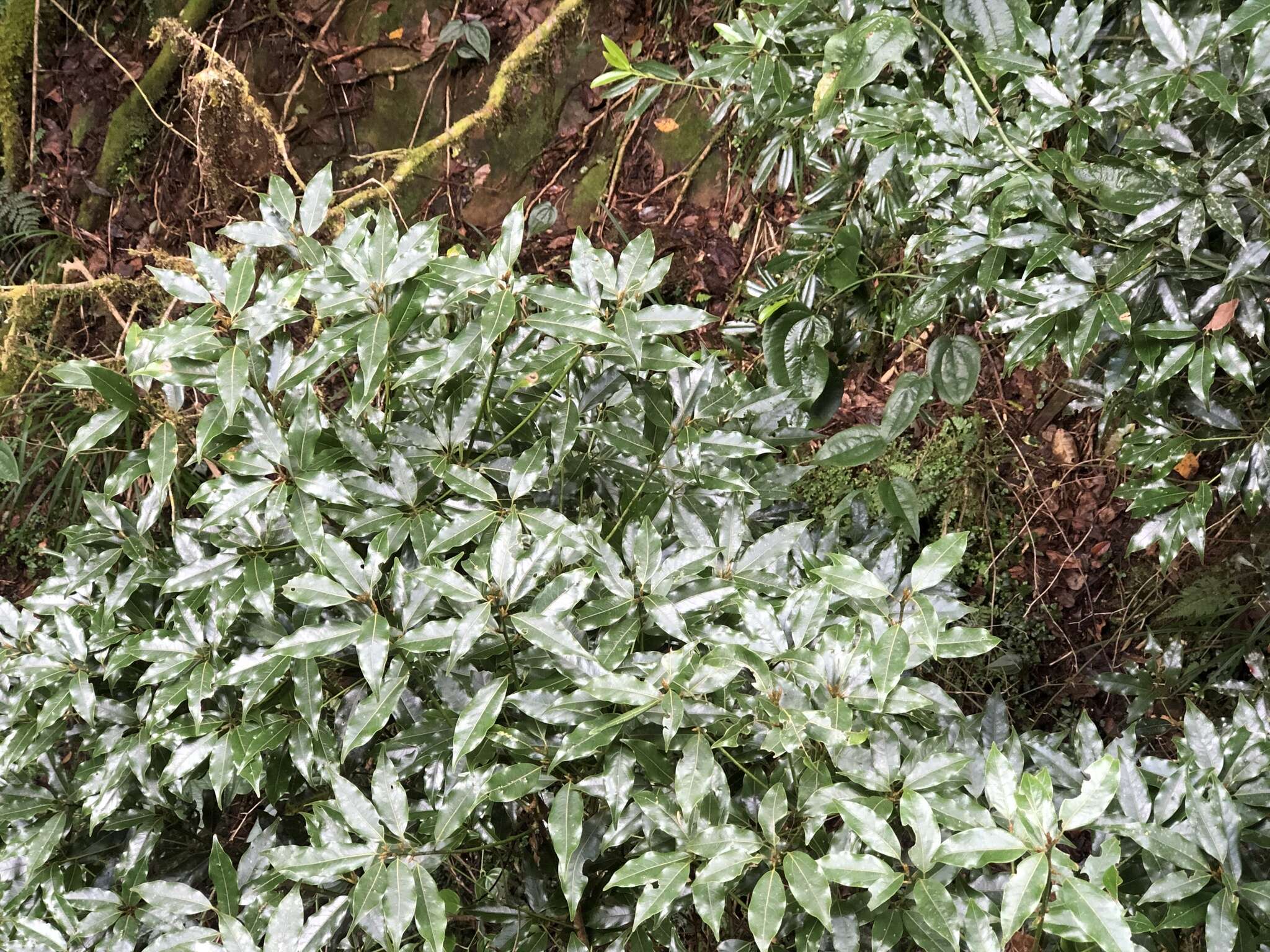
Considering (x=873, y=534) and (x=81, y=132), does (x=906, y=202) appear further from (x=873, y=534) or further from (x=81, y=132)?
(x=81, y=132)

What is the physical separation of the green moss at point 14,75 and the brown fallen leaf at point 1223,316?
15.5 feet

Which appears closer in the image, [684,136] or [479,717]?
[479,717]

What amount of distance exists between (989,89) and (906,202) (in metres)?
0.28

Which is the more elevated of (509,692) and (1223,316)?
(1223,316)

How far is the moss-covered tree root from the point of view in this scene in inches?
154

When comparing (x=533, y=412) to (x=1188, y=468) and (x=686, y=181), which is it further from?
(x=686, y=181)

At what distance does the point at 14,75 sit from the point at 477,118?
2.30 metres

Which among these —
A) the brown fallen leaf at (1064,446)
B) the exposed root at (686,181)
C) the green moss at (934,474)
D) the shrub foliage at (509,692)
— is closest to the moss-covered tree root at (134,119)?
the exposed root at (686,181)

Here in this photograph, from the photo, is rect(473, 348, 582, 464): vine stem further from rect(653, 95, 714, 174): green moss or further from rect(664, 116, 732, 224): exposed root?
rect(653, 95, 714, 174): green moss

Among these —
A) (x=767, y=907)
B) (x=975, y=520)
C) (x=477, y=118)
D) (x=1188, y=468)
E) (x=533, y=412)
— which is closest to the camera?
(x=767, y=907)

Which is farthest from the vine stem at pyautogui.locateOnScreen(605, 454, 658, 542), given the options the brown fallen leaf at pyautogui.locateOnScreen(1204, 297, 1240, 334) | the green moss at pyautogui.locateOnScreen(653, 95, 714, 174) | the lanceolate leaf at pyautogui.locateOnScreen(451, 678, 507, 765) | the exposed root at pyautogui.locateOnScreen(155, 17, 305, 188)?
the exposed root at pyautogui.locateOnScreen(155, 17, 305, 188)

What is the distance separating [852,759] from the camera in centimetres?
101

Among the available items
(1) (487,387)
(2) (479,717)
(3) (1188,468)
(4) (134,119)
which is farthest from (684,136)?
(2) (479,717)

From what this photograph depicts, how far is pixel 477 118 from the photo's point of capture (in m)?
3.60
